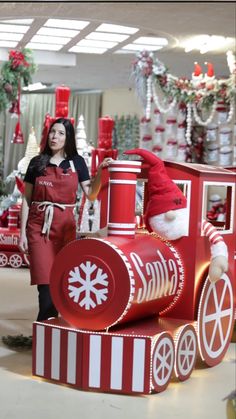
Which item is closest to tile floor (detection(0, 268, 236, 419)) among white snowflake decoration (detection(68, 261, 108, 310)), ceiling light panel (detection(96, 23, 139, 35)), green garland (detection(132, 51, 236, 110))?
white snowflake decoration (detection(68, 261, 108, 310))

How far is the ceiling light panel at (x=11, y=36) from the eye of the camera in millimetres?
4514

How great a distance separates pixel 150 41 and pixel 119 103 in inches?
181

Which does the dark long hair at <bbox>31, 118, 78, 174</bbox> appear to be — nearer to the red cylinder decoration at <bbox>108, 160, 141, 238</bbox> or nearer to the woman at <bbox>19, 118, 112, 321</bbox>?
the woman at <bbox>19, 118, 112, 321</bbox>

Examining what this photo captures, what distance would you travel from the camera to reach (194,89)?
7344mm

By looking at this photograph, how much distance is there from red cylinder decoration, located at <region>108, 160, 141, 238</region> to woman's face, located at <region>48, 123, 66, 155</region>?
0.42m

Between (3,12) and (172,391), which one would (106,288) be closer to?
(172,391)

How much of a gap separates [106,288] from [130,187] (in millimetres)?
474

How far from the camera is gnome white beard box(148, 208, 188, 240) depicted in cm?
318

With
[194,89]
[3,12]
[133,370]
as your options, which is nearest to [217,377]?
[133,370]

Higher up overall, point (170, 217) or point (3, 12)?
point (3, 12)

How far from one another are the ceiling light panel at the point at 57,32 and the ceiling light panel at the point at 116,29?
9.2 inches

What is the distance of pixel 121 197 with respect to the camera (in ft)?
9.93

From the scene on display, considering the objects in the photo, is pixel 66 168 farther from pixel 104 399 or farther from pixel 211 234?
pixel 104 399

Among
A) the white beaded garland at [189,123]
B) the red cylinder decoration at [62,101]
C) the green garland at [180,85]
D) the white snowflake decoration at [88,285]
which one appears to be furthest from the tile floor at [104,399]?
the white beaded garland at [189,123]
